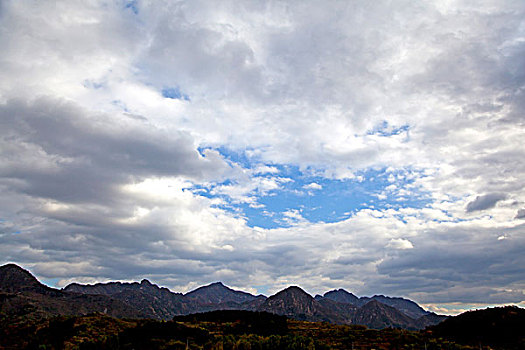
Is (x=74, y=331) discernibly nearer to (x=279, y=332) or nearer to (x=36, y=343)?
(x=36, y=343)

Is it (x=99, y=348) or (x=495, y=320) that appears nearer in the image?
(x=99, y=348)

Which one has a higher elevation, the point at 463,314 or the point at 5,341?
the point at 463,314

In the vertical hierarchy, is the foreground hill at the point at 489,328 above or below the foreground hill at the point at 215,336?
above

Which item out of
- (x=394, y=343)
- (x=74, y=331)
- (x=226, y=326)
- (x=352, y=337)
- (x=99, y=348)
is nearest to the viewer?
(x=99, y=348)

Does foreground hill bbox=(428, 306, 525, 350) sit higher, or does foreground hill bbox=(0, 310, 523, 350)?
foreground hill bbox=(428, 306, 525, 350)

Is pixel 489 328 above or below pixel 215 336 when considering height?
above

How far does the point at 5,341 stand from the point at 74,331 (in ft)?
32.8

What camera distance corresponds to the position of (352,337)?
183 ft

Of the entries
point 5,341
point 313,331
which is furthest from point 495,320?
point 5,341

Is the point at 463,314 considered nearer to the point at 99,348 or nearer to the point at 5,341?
the point at 99,348

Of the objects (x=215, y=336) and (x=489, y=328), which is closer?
(x=215, y=336)

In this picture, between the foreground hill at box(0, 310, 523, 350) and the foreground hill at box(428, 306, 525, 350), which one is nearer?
the foreground hill at box(0, 310, 523, 350)

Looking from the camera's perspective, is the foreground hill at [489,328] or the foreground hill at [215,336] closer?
the foreground hill at [215,336]

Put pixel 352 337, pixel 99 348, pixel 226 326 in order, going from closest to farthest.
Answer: pixel 99 348
pixel 352 337
pixel 226 326
